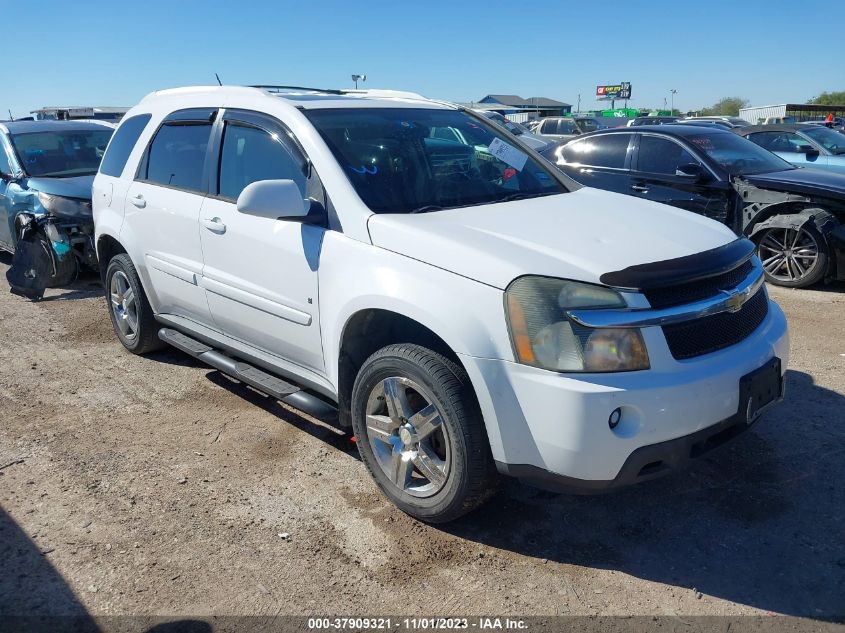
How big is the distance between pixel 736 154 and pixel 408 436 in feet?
20.3

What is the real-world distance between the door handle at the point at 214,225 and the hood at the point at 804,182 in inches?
217

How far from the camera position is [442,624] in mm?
2646

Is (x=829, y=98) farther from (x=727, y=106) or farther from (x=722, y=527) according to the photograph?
(x=722, y=527)

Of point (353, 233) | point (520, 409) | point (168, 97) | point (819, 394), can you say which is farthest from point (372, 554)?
point (168, 97)

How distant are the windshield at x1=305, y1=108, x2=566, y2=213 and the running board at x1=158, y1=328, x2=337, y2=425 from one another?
106cm

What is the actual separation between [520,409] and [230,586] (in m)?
→ 1.37

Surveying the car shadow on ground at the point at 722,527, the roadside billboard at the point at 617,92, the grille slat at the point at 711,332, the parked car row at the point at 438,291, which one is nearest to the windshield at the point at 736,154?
the parked car row at the point at 438,291

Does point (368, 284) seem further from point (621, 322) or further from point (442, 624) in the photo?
point (442, 624)

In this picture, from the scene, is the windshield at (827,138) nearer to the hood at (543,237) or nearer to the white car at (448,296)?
the white car at (448,296)

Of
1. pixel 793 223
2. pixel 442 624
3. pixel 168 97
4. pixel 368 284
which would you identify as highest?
pixel 168 97

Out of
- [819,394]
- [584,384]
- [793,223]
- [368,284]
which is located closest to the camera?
[584,384]

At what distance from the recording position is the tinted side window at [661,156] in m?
7.64

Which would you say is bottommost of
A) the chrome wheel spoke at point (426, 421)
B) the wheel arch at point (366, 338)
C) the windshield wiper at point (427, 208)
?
the chrome wheel spoke at point (426, 421)

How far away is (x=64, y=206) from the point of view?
770cm
